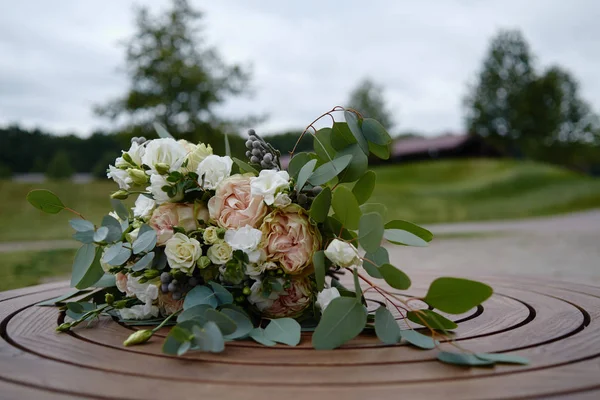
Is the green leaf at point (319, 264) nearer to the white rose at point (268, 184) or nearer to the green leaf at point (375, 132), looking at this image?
the white rose at point (268, 184)

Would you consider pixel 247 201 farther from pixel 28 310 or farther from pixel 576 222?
pixel 576 222

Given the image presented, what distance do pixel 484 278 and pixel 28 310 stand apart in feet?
5.88

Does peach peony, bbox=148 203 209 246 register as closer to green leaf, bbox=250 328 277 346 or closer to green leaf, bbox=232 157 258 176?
green leaf, bbox=232 157 258 176

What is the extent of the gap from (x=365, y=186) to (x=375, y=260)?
212mm

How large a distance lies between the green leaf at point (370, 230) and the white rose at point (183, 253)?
0.40 m

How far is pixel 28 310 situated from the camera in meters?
1.61

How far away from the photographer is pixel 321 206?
1.30 m

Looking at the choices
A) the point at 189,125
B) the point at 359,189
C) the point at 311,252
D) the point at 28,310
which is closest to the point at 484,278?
the point at 359,189

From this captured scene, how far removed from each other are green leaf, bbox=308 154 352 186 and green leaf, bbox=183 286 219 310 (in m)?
0.37

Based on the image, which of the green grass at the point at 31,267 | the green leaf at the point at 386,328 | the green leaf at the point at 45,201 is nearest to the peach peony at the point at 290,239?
the green leaf at the point at 386,328

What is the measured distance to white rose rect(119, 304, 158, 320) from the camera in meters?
1.40

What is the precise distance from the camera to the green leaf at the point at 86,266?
1398 millimetres

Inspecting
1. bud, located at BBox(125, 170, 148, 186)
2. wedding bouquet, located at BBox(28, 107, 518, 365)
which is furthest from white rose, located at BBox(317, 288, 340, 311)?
bud, located at BBox(125, 170, 148, 186)

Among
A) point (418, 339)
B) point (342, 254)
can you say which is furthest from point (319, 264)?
point (418, 339)
